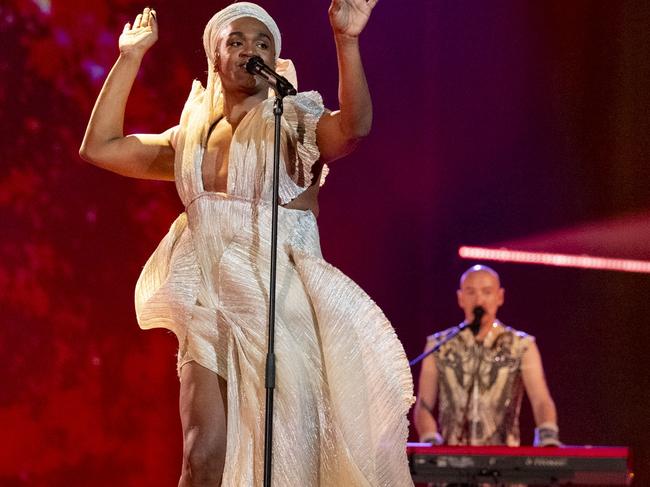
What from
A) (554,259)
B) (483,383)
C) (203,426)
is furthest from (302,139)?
(554,259)

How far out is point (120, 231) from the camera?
19.5 feet

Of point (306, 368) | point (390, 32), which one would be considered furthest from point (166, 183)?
point (306, 368)

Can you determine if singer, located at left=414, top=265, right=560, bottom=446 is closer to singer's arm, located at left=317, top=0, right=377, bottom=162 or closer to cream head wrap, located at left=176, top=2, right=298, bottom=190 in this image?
cream head wrap, located at left=176, top=2, right=298, bottom=190

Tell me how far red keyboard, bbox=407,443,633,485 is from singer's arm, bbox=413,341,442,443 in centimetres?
121

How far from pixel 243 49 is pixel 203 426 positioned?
3.44 feet

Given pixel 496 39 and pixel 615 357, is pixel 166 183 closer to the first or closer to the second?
pixel 496 39

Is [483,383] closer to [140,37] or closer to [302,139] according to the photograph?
[302,139]

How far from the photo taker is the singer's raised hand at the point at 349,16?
9.04 ft

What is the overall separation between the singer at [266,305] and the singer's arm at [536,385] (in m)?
2.74

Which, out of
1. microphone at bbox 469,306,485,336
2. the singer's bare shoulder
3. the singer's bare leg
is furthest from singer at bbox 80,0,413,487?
microphone at bbox 469,306,485,336

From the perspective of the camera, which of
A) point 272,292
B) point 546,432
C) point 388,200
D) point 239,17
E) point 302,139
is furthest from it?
point 388,200

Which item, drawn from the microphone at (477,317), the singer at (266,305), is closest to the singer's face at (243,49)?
the singer at (266,305)

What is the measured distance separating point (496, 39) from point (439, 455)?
3.21 metres

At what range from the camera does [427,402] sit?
577cm
